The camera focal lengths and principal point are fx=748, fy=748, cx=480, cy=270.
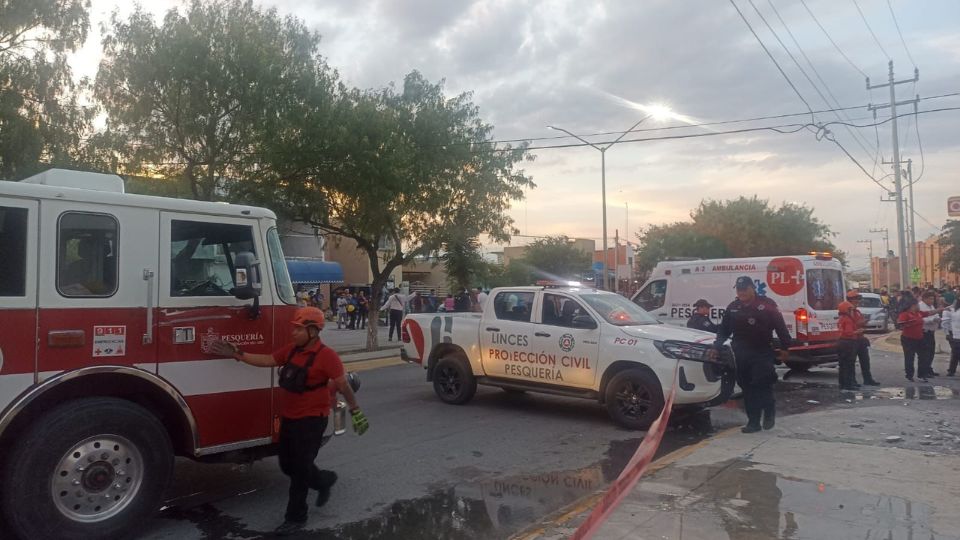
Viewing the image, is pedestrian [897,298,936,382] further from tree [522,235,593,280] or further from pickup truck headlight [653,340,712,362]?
tree [522,235,593,280]

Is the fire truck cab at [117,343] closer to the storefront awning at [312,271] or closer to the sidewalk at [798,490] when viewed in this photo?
the sidewalk at [798,490]

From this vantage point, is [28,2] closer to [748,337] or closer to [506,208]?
[506,208]

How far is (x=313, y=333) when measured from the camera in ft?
18.1

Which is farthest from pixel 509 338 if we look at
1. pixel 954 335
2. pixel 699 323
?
pixel 954 335

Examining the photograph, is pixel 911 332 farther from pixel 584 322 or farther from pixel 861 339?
pixel 584 322

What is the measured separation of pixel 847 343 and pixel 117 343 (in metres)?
11.2

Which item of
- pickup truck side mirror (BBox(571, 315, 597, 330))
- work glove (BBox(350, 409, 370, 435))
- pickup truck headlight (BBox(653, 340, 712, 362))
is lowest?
work glove (BBox(350, 409, 370, 435))

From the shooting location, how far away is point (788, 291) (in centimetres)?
1459

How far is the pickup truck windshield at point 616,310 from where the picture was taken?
9.77 meters

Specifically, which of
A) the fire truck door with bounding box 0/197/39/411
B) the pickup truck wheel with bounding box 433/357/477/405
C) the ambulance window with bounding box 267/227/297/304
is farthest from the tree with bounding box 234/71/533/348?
the fire truck door with bounding box 0/197/39/411

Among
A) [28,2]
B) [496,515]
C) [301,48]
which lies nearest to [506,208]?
[301,48]

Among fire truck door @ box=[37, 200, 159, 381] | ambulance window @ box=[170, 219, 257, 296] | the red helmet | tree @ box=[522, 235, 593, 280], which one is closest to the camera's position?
fire truck door @ box=[37, 200, 159, 381]

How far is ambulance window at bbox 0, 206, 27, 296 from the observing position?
4.76m

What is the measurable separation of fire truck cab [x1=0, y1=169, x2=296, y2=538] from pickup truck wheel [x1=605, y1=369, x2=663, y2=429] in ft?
15.3
